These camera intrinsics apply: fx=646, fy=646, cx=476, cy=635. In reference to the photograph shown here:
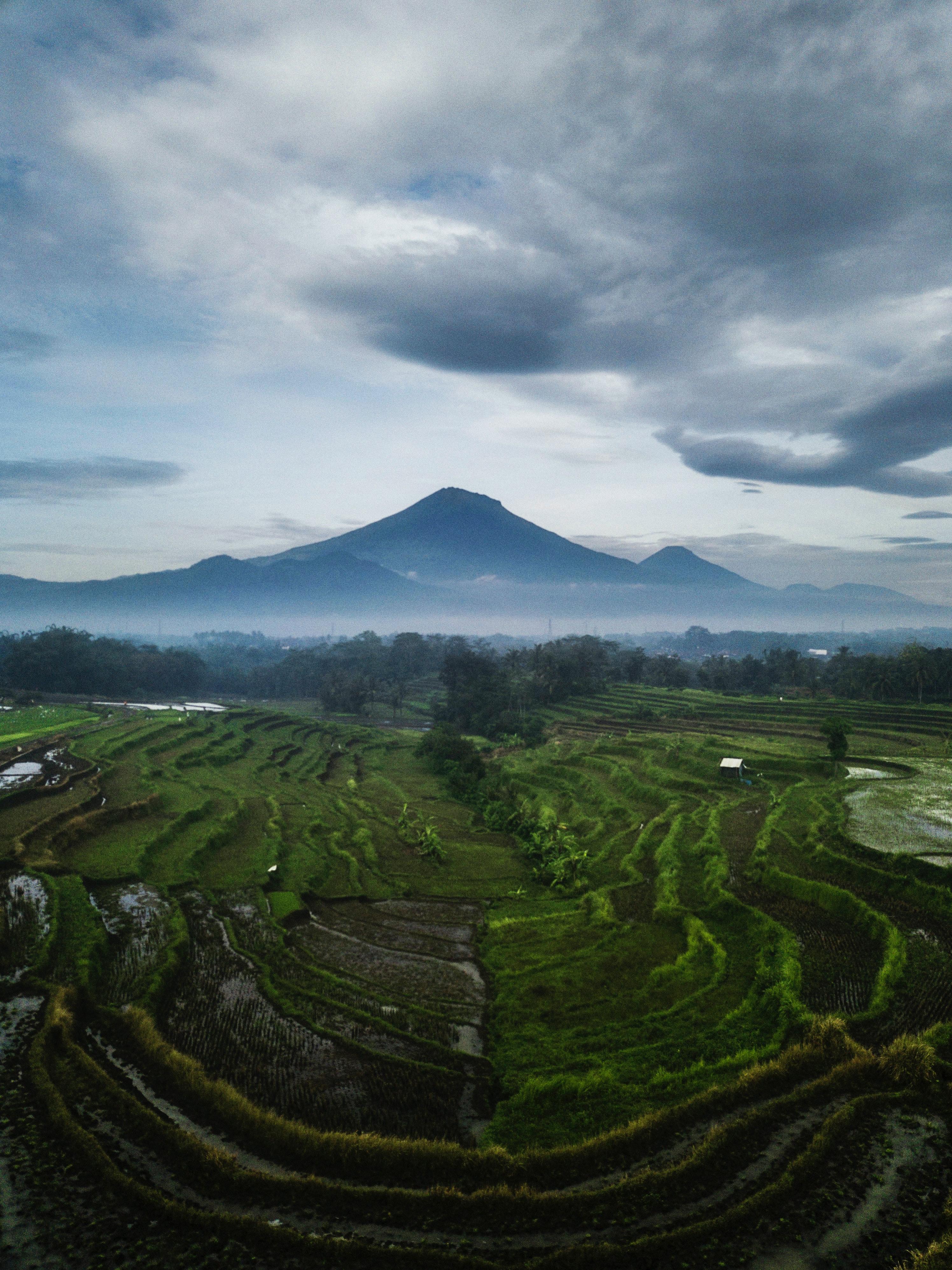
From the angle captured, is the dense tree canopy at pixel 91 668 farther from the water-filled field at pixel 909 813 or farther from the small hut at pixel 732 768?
the water-filled field at pixel 909 813

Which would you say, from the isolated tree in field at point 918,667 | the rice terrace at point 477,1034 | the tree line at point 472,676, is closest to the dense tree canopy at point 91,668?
the tree line at point 472,676

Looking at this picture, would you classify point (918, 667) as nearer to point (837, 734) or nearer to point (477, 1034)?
point (837, 734)

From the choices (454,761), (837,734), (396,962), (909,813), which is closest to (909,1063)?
(396,962)

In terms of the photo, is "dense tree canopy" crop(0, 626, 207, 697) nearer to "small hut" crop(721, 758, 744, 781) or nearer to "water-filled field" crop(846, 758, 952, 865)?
"small hut" crop(721, 758, 744, 781)

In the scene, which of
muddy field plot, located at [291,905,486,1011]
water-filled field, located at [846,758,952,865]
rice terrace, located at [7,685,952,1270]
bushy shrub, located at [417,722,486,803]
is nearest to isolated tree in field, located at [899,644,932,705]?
water-filled field, located at [846,758,952,865]

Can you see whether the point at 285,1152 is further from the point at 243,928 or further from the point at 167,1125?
the point at 243,928

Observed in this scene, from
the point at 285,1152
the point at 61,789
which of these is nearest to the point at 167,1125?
the point at 285,1152
